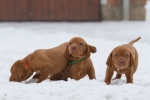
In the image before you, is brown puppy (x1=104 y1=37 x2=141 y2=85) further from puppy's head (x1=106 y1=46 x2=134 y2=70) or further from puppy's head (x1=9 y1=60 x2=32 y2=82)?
puppy's head (x1=9 y1=60 x2=32 y2=82)

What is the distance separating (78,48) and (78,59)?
0.58 feet

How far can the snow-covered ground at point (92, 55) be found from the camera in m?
3.85

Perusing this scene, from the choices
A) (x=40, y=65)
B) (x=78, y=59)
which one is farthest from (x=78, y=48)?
(x=40, y=65)

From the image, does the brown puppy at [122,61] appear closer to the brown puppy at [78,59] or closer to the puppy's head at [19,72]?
the brown puppy at [78,59]

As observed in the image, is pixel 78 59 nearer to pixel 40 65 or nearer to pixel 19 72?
pixel 40 65

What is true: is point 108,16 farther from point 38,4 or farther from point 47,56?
point 47,56

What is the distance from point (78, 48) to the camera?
5.21 meters

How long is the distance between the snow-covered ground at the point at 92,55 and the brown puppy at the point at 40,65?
5.5 inches

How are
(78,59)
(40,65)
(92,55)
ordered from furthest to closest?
(92,55), (78,59), (40,65)

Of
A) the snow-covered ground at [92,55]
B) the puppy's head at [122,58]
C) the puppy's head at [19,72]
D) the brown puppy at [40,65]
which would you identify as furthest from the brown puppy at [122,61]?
the puppy's head at [19,72]

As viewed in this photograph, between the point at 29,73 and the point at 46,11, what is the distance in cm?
856

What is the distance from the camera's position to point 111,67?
5121 millimetres

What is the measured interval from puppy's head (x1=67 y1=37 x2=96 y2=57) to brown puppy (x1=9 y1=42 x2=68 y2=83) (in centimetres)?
18

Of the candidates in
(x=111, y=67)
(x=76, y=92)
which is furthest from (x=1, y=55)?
(x=76, y=92)
